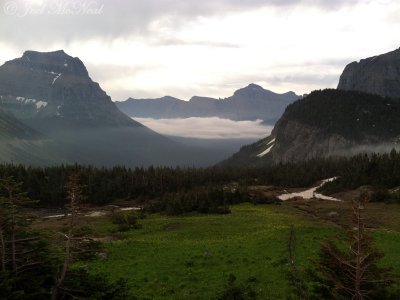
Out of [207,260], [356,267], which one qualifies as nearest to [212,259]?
[207,260]

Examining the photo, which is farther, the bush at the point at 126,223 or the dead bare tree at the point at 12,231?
the bush at the point at 126,223

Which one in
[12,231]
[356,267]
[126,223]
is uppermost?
[12,231]

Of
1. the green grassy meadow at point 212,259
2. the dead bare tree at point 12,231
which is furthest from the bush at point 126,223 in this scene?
the dead bare tree at point 12,231

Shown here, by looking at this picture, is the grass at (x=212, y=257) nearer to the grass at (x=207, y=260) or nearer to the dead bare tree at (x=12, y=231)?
the grass at (x=207, y=260)

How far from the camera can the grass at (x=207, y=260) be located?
31.9 metres

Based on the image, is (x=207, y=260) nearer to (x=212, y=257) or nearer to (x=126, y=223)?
(x=212, y=257)

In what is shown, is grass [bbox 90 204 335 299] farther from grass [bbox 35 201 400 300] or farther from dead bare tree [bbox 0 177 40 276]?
dead bare tree [bbox 0 177 40 276]

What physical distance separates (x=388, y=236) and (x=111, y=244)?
32060mm

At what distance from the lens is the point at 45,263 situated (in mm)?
19891

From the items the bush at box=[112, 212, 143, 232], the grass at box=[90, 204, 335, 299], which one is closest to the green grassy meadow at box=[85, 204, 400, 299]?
the grass at box=[90, 204, 335, 299]

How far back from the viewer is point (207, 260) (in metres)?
39.9

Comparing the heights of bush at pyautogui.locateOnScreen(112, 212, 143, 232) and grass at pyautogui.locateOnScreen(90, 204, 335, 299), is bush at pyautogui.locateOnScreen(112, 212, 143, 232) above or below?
below

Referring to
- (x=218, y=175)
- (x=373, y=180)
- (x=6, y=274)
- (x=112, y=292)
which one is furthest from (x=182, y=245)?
(x=218, y=175)

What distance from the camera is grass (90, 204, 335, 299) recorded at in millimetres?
31906
